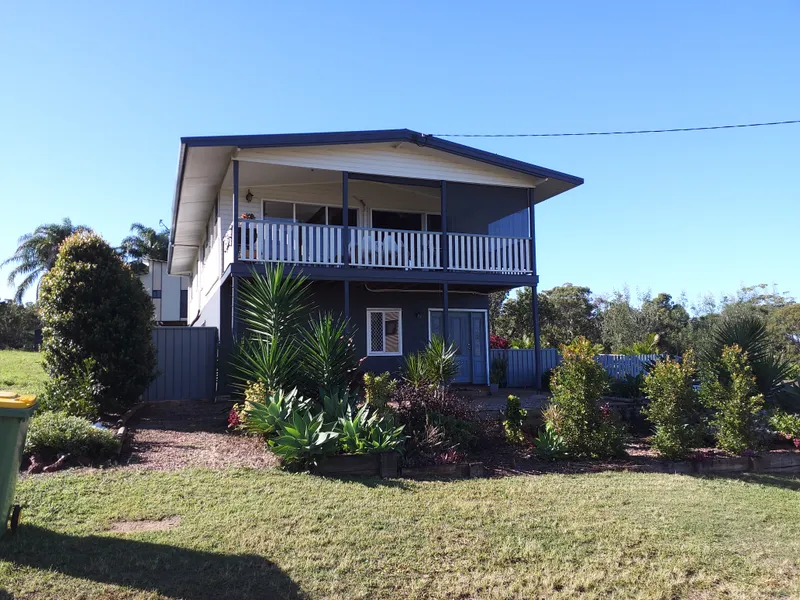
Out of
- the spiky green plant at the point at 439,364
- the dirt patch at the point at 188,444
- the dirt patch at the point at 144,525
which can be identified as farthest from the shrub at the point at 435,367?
the dirt patch at the point at 144,525

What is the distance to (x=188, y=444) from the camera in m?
8.98

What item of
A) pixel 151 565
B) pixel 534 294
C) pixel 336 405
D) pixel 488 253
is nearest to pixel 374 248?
pixel 488 253

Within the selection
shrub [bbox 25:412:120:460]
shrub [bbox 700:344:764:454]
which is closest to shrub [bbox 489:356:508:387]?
shrub [bbox 700:344:764:454]

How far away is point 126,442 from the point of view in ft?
28.9

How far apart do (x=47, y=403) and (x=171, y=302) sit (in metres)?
28.9

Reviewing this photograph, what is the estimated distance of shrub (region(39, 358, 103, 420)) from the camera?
952 cm

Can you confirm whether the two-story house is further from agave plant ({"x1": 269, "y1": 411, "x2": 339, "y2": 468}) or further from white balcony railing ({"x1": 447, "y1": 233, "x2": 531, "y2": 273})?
agave plant ({"x1": 269, "y1": 411, "x2": 339, "y2": 468})

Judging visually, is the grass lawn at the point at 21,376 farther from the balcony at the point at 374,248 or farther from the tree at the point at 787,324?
the tree at the point at 787,324

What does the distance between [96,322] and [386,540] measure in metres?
7.68

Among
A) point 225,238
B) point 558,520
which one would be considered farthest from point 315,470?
point 225,238

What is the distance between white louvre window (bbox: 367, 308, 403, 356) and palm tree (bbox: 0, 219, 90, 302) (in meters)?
31.3

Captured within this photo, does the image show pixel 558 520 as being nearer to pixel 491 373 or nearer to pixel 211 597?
pixel 211 597

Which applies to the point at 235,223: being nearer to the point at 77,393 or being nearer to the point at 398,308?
the point at 398,308

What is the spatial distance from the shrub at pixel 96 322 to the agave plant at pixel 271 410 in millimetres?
2871
